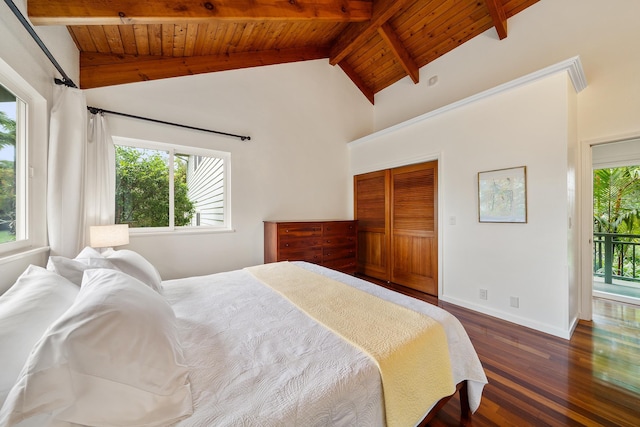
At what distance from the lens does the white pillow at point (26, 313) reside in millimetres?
671

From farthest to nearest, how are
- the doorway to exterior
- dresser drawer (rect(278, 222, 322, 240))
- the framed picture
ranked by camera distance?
the doorway to exterior
dresser drawer (rect(278, 222, 322, 240))
the framed picture

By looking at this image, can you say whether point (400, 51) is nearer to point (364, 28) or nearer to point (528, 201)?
point (364, 28)

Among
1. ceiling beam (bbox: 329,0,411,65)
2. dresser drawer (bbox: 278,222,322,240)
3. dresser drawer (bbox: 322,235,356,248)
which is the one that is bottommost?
dresser drawer (bbox: 322,235,356,248)

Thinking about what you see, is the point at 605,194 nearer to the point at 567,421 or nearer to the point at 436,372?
the point at 567,421

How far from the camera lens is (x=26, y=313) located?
84cm

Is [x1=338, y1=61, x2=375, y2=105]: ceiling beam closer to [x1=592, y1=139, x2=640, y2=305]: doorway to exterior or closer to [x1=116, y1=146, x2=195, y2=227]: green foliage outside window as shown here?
[x1=116, y1=146, x2=195, y2=227]: green foliage outside window

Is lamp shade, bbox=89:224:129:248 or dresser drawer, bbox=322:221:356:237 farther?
dresser drawer, bbox=322:221:356:237

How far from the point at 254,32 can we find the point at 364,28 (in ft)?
5.10

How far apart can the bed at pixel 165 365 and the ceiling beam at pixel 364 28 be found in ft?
11.8

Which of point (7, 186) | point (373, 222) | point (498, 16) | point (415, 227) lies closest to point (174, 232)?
point (7, 186)

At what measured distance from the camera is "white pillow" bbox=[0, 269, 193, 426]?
59 cm

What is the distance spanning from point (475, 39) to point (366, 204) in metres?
2.84

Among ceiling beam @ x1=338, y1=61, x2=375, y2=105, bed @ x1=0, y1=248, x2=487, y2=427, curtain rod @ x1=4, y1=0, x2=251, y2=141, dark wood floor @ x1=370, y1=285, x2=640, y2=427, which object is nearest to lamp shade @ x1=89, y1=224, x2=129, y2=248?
bed @ x1=0, y1=248, x2=487, y2=427

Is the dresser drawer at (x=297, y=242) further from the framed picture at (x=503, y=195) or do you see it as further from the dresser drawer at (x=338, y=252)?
the framed picture at (x=503, y=195)
